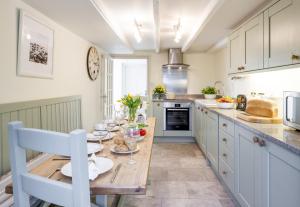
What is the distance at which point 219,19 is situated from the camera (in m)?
2.80

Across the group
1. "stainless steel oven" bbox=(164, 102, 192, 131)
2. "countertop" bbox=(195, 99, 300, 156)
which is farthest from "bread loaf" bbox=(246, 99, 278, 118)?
"stainless steel oven" bbox=(164, 102, 192, 131)

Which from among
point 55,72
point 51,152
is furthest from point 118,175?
point 55,72

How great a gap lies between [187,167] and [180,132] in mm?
1589


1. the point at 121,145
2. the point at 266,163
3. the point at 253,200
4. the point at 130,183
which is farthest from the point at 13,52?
the point at 253,200

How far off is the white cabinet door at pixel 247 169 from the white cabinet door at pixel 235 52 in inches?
48.8

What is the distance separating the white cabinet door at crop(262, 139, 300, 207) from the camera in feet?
4.07

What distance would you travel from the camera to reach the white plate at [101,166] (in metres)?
1.13

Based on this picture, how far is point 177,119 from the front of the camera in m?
5.02

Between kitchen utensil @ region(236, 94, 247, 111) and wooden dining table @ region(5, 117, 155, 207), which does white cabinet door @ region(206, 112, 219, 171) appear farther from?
wooden dining table @ region(5, 117, 155, 207)

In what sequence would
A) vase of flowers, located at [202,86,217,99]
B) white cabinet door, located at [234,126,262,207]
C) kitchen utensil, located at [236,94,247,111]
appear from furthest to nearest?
vase of flowers, located at [202,86,217,99] < kitchen utensil, located at [236,94,247,111] < white cabinet door, located at [234,126,262,207]

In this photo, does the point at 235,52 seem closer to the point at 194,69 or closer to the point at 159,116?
the point at 159,116

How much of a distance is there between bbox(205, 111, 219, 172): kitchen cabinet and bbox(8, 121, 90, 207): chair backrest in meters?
2.38

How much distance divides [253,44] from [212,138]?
137 centimetres

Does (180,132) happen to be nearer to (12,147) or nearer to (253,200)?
(253,200)
